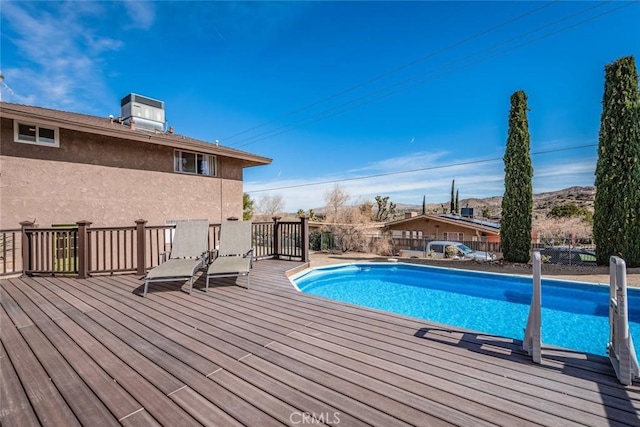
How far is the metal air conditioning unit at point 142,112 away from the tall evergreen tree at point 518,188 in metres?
14.6

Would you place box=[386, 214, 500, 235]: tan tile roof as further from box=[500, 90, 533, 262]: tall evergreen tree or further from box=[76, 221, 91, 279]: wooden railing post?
box=[76, 221, 91, 279]: wooden railing post

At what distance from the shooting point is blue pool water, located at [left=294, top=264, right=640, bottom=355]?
16.0 ft

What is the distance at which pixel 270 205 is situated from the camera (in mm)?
30188

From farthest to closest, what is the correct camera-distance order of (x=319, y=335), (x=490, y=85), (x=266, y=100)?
(x=266, y=100), (x=490, y=85), (x=319, y=335)

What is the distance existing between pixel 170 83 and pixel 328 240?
10.8 meters

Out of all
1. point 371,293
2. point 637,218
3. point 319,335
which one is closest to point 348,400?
point 319,335

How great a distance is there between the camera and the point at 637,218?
8.91 meters

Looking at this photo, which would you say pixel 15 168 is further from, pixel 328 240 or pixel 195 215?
pixel 328 240

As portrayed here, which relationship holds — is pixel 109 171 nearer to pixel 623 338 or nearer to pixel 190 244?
pixel 190 244

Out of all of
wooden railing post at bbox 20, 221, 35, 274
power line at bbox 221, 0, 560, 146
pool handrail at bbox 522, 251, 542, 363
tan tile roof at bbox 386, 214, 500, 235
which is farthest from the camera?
tan tile roof at bbox 386, 214, 500, 235

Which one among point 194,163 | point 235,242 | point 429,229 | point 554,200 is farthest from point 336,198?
point 554,200

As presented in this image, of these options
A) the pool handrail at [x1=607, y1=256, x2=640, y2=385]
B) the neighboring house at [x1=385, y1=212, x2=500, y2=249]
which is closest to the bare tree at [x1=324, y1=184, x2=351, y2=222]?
the neighboring house at [x1=385, y1=212, x2=500, y2=249]

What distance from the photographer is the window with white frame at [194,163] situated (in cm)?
1076

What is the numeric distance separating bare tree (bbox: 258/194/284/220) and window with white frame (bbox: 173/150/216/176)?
18254mm
